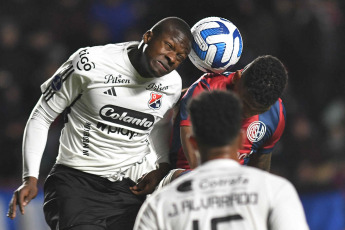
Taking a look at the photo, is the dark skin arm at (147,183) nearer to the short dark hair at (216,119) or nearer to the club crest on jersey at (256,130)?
the club crest on jersey at (256,130)

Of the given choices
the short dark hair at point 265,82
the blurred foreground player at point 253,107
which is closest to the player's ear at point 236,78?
the blurred foreground player at point 253,107

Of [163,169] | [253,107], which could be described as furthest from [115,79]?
[253,107]

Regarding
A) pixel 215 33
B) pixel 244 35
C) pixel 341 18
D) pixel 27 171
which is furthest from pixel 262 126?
pixel 341 18

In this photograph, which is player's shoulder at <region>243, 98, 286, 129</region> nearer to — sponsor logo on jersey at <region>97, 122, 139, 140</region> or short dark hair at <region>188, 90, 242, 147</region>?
sponsor logo on jersey at <region>97, 122, 139, 140</region>

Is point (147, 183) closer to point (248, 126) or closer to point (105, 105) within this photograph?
point (105, 105)

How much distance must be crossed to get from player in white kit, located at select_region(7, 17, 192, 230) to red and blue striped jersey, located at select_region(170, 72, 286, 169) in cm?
19

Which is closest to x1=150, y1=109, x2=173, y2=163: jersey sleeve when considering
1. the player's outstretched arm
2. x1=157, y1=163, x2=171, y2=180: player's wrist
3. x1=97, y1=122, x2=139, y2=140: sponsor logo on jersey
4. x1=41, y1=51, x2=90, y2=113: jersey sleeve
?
x1=157, y1=163, x2=171, y2=180: player's wrist

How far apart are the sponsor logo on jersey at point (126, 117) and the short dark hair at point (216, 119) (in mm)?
1505

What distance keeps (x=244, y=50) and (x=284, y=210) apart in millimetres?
5498

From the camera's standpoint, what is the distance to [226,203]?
7.77 feet

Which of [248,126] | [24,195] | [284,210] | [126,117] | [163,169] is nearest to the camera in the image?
[284,210]

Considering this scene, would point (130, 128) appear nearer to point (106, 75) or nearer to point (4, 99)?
point (106, 75)

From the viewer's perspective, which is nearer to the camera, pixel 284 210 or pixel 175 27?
→ pixel 284 210

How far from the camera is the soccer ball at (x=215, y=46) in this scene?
4035mm
